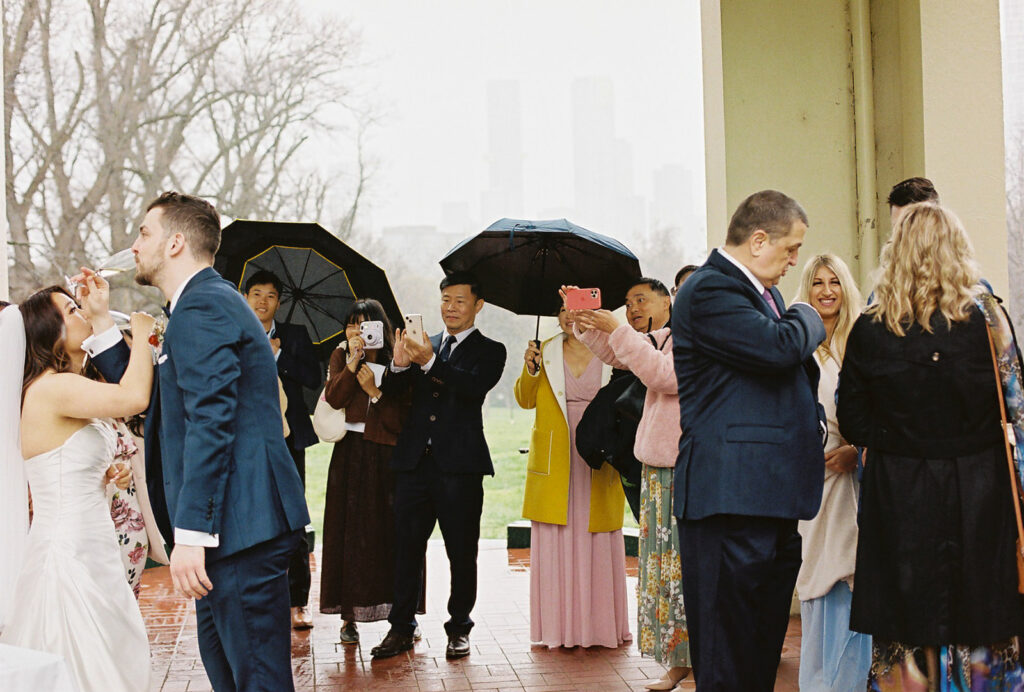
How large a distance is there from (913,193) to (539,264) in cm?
219

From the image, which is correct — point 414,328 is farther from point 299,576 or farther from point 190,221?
point 190,221

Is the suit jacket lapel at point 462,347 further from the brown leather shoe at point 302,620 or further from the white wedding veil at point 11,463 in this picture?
the white wedding veil at point 11,463

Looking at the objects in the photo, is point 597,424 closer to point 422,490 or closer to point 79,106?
point 422,490

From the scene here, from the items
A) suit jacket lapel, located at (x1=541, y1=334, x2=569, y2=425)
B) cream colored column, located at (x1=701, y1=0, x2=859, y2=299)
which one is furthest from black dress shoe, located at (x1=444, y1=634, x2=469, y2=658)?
cream colored column, located at (x1=701, y1=0, x2=859, y2=299)

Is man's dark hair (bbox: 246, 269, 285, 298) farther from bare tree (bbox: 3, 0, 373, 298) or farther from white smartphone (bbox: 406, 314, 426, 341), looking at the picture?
bare tree (bbox: 3, 0, 373, 298)

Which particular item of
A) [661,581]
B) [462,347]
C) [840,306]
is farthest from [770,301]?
[462,347]

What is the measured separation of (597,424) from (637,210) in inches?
469

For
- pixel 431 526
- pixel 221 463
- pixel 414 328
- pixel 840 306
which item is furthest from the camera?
pixel 431 526

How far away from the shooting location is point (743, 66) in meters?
5.90

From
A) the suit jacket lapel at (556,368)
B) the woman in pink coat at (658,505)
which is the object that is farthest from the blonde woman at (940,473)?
the suit jacket lapel at (556,368)

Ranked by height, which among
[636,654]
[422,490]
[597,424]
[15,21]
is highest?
[15,21]

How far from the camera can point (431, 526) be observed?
5.47m

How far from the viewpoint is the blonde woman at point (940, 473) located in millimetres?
3451

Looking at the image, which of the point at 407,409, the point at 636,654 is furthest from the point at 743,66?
the point at 636,654
